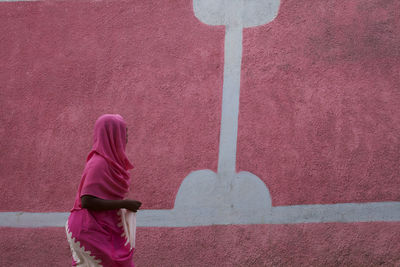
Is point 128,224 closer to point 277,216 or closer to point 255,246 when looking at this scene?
point 255,246

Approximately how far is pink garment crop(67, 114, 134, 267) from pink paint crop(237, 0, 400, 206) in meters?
2.05

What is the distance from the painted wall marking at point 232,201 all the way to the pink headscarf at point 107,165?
1.71 meters

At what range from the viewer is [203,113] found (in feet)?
17.7

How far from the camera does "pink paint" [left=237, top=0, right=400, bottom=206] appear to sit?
495 cm

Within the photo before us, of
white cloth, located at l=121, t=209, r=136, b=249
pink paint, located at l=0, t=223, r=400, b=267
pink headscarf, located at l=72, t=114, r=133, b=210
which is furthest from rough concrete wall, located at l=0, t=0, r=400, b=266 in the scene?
pink headscarf, located at l=72, t=114, r=133, b=210

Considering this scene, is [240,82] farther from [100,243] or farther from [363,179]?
[100,243]

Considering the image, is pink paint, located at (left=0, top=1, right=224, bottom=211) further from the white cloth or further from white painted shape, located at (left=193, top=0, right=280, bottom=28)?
the white cloth

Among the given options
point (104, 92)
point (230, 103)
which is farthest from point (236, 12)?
point (104, 92)

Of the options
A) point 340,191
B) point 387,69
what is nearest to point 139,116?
point 340,191

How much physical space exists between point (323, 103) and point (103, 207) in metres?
2.92

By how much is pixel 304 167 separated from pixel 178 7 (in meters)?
2.42

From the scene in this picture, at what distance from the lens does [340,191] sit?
4906mm

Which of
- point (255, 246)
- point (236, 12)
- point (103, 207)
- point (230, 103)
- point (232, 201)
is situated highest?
point (236, 12)

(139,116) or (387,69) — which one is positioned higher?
(387,69)
